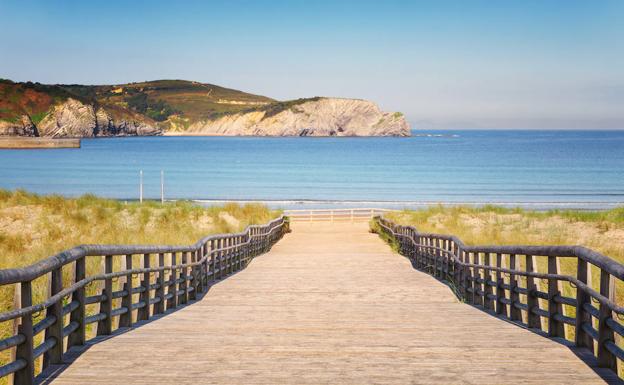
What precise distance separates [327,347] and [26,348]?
284 cm

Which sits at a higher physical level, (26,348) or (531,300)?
(26,348)

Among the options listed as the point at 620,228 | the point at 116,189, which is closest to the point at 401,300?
the point at 620,228

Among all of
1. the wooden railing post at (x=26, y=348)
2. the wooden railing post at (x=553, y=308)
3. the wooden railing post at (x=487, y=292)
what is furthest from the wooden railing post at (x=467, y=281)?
the wooden railing post at (x=26, y=348)

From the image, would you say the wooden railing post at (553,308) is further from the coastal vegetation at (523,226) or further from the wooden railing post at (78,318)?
the coastal vegetation at (523,226)

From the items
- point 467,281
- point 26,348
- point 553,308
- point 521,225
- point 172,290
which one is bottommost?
point 521,225

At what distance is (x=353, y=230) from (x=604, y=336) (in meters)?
29.8

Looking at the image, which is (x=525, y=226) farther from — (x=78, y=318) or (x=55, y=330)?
(x=55, y=330)

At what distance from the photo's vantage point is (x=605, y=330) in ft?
20.7

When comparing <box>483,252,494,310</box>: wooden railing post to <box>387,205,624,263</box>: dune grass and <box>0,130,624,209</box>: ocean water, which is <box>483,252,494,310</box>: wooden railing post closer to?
<box>387,205,624,263</box>: dune grass

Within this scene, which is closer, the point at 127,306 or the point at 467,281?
the point at 127,306

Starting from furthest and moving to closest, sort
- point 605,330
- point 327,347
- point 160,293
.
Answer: point 160,293 → point 327,347 → point 605,330

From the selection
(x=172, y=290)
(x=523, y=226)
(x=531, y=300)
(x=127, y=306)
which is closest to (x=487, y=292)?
(x=531, y=300)

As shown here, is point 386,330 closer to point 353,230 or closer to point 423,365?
point 423,365

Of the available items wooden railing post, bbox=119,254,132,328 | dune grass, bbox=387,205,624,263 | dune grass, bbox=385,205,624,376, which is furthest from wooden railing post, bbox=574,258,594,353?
dune grass, bbox=387,205,624,263
